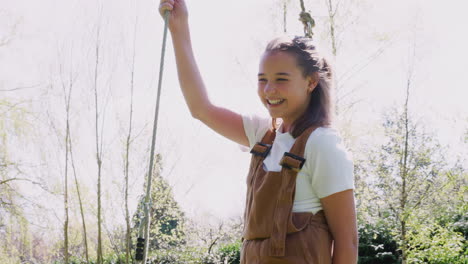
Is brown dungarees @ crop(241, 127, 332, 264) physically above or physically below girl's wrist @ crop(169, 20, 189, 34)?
below

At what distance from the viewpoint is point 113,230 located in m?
9.51

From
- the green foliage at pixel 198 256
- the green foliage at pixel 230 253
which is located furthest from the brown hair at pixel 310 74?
the green foliage at pixel 230 253

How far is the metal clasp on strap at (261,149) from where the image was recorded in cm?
106

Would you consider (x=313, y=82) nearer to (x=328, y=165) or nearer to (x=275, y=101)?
(x=275, y=101)

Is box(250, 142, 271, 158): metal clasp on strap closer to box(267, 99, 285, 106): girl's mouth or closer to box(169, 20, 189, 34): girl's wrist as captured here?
box(267, 99, 285, 106): girl's mouth

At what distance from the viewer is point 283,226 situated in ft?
3.05

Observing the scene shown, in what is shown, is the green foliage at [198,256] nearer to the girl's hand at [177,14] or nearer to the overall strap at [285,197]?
the girl's hand at [177,14]

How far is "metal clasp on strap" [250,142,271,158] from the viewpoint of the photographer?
106 cm

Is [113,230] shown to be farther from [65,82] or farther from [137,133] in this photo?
[65,82]

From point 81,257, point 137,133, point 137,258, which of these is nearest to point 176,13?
point 137,258

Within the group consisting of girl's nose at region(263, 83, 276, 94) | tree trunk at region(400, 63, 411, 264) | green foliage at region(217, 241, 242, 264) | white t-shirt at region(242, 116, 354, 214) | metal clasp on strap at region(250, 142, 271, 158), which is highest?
tree trunk at region(400, 63, 411, 264)

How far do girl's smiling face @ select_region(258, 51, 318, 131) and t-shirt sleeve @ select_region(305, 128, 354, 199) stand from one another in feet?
0.36

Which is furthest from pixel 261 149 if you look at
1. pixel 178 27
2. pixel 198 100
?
pixel 178 27

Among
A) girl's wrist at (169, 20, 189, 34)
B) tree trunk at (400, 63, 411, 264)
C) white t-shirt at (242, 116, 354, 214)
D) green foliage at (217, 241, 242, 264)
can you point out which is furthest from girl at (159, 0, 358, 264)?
green foliage at (217, 241, 242, 264)
